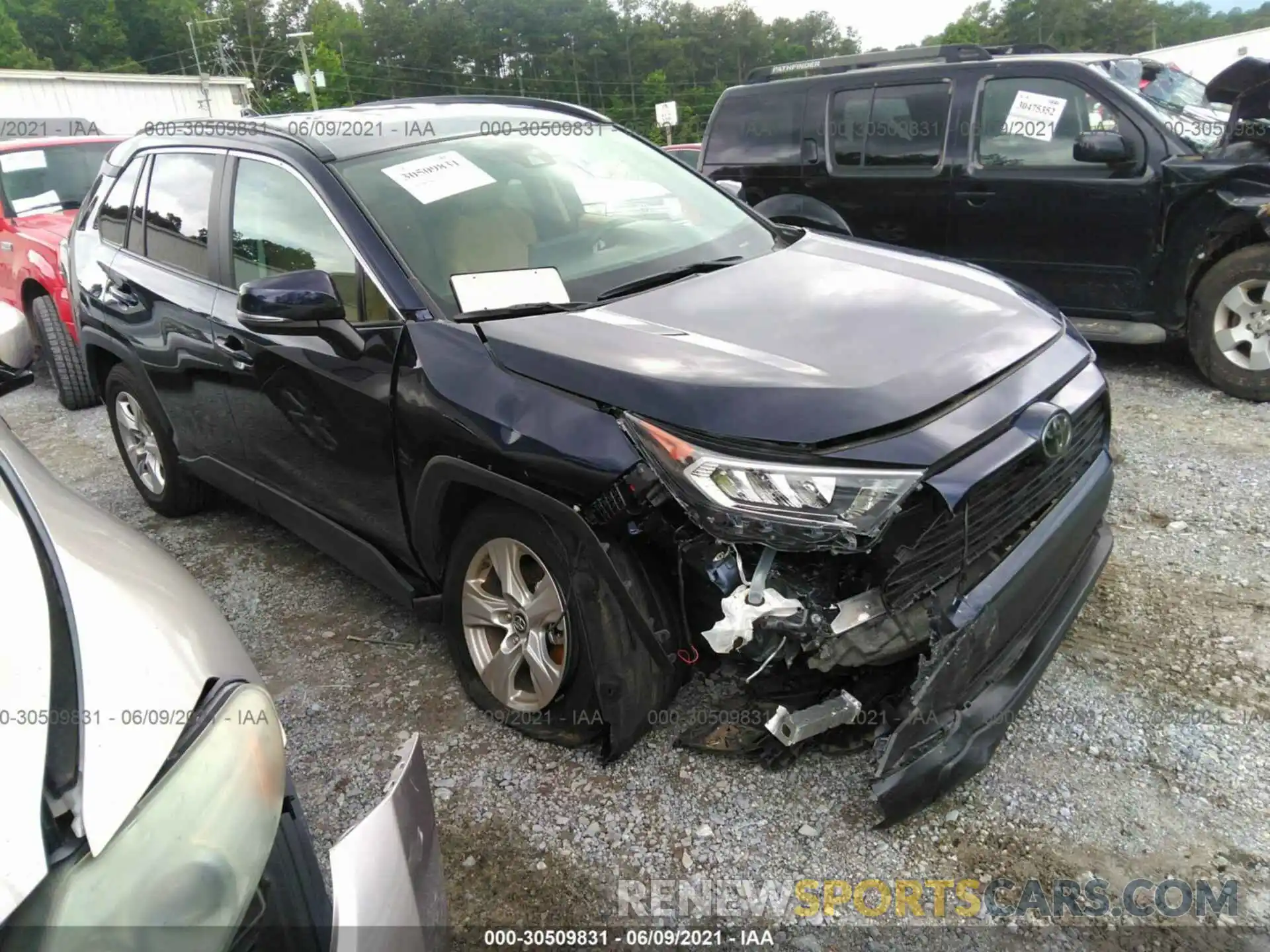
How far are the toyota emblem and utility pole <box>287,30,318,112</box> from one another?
10.0 feet

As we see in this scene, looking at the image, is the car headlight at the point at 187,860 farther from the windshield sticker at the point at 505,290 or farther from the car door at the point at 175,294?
the car door at the point at 175,294

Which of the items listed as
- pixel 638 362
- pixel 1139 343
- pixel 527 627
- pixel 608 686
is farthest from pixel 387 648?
pixel 1139 343

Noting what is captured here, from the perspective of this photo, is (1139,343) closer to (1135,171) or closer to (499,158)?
(1135,171)

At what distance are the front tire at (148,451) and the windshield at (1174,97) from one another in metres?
5.59

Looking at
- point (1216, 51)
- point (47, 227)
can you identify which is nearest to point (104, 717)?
point (47, 227)

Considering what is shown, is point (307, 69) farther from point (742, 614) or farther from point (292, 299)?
point (742, 614)

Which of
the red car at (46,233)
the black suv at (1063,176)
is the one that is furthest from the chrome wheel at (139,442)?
the black suv at (1063,176)

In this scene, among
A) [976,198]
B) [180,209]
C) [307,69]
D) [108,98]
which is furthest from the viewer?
[307,69]

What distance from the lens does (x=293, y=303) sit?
2.62 m

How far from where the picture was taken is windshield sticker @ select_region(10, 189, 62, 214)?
23.8 ft

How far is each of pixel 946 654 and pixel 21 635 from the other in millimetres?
1751

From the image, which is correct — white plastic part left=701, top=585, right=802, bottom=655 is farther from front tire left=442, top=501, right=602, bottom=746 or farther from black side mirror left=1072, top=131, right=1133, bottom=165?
black side mirror left=1072, top=131, right=1133, bottom=165

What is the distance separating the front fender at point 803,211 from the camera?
20.4ft

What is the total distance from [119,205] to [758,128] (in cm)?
443
